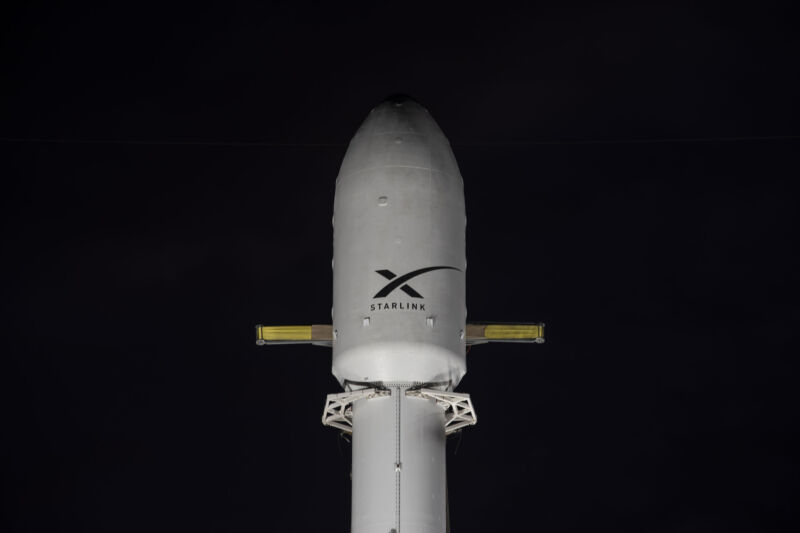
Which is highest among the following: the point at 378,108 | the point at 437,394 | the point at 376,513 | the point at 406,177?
the point at 378,108

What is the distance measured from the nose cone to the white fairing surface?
0.05 m

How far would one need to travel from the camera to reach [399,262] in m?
50.2

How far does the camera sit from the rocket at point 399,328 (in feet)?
161

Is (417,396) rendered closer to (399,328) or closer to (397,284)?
(399,328)

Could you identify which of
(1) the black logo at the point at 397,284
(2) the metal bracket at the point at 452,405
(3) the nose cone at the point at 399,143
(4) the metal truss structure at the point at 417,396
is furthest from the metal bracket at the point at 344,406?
(3) the nose cone at the point at 399,143

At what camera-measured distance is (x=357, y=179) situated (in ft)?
172

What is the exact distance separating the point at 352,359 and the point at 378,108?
10798 millimetres

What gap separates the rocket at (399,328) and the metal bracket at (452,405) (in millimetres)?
46

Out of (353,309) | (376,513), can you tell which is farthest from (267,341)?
(376,513)

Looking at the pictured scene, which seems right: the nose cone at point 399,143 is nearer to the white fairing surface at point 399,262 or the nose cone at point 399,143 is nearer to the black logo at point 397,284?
the white fairing surface at point 399,262

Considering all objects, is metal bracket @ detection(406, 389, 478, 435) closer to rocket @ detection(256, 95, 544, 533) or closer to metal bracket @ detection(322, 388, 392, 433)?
rocket @ detection(256, 95, 544, 533)

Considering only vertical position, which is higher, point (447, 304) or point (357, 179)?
point (357, 179)

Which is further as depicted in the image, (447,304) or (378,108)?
(378,108)

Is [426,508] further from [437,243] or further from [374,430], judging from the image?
[437,243]
